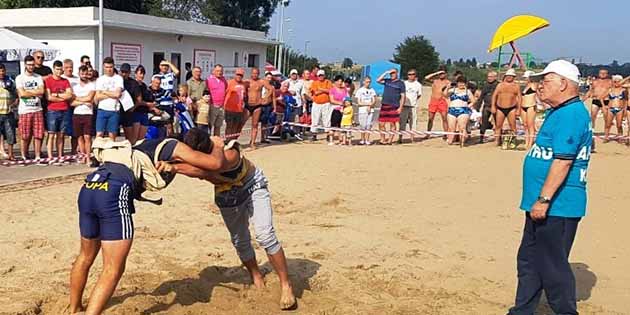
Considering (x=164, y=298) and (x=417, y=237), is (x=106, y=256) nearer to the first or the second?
(x=164, y=298)

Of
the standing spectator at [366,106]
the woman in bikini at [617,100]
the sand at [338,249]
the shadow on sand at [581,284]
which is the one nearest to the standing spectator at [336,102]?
the standing spectator at [366,106]

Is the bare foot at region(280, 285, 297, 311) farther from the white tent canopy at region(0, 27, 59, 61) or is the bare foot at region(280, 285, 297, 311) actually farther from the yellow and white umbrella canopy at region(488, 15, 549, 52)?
the yellow and white umbrella canopy at region(488, 15, 549, 52)

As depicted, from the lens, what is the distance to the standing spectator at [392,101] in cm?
1474

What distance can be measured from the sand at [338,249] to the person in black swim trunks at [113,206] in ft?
2.10

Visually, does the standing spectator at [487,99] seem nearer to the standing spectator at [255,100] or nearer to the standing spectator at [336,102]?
the standing spectator at [336,102]

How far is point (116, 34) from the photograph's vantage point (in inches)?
910

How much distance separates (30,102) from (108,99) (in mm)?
1167

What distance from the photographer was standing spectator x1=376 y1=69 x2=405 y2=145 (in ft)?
48.4

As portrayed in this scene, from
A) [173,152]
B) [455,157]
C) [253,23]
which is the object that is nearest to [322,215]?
[173,152]

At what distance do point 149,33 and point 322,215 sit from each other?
18798 mm

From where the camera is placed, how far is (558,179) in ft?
13.8

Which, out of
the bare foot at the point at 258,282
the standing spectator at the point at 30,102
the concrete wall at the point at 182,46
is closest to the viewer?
the bare foot at the point at 258,282

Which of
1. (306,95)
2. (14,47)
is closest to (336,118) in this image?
(306,95)

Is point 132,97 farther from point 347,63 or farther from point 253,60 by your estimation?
point 347,63
